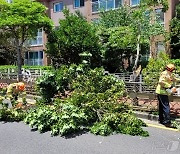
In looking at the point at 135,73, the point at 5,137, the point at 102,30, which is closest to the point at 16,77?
the point at 102,30

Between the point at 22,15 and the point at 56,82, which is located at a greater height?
the point at 22,15

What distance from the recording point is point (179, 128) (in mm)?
7637

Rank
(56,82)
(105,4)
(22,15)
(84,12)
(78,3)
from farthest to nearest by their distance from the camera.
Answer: (78,3) → (84,12) → (105,4) → (22,15) → (56,82)

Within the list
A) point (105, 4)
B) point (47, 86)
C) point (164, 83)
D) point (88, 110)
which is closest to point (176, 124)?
point (164, 83)

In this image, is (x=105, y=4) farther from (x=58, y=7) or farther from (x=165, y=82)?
(x=165, y=82)

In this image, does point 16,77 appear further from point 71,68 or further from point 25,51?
point 25,51

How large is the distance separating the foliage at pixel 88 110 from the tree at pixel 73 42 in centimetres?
1001

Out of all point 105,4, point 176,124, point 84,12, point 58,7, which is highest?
point 58,7

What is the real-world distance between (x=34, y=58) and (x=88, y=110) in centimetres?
3231

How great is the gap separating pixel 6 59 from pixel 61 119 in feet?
101

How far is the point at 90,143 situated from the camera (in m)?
6.79

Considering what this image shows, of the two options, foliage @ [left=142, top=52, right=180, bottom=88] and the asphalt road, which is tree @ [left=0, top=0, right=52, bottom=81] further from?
the asphalt road

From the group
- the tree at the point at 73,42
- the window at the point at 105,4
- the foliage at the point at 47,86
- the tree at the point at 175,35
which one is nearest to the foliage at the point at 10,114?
the foliage at the point at 47,86

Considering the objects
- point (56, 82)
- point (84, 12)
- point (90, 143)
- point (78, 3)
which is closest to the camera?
point (90, 143)
